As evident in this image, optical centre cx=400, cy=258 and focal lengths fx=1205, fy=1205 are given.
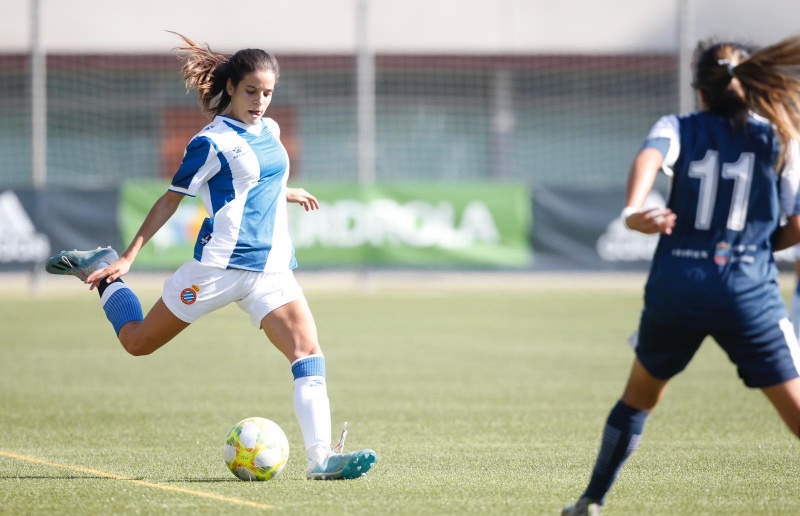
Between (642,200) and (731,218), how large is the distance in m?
0.36

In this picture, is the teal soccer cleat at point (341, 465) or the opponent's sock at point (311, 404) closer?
the teal soccer cleat at point (341, 465)

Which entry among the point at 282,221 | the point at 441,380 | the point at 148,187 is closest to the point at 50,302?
the point at 148,187

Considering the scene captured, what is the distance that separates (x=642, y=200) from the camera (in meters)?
4.48

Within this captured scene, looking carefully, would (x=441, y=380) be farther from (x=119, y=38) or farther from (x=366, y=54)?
(x=119, y=38)

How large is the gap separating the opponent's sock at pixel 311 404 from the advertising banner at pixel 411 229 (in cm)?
1399

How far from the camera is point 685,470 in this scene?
20.7 feet

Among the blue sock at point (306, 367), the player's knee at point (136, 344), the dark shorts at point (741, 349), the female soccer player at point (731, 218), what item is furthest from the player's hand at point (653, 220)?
the player's knee at point (136, 344)

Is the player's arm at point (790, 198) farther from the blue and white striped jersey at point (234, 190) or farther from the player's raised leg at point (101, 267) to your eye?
the player's raised leg at point (101, 267)

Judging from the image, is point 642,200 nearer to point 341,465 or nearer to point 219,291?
point 341,465

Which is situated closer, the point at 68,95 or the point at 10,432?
the point at 10,432

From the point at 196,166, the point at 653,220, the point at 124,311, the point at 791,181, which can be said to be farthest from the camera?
the point at 124,311

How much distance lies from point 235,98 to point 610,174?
19812 mm

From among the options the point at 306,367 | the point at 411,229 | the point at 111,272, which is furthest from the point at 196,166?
the point at 411,229

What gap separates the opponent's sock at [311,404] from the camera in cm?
602
